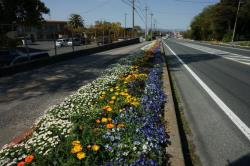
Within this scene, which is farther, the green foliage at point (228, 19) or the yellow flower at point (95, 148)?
the green foliage at point (228, 19)

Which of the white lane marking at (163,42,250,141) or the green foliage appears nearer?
the white lane marking at (163,42,250,141)

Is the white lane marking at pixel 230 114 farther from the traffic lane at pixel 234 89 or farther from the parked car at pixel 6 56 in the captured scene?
the parked car at pixel 6 56

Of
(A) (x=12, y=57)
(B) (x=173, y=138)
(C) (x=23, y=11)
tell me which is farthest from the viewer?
(C) (x=23, y=11)

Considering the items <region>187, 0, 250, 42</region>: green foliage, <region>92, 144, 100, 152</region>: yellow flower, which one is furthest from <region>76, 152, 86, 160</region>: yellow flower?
<region>187, 0, 250, 42</region>: green foliage

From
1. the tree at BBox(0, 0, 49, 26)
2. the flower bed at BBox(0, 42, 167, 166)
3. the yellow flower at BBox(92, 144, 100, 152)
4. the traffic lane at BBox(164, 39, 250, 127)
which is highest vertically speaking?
the tree at BBox(0, 0, 49, 26)

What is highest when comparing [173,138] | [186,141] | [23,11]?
[23,11]

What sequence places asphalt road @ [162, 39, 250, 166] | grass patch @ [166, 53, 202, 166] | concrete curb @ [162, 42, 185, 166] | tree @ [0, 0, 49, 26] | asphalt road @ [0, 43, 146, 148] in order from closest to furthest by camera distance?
concrete curb @ [162, 42, 185, 166] < grass patch @ [166, 53, 202, 166] < asphalt road @ [162, 39, 250, 166] < asphalt road @ [0, 43, 146, 148] < tree @ [0, 0, 49, 26]

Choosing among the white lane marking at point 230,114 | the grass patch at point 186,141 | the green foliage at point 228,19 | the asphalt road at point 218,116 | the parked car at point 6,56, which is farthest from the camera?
the green foliage at point 228,19

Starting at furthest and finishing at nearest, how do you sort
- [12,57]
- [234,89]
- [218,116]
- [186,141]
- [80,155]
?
[12,57]
[234,89]
[218,116]
[186,141]
[80,155]

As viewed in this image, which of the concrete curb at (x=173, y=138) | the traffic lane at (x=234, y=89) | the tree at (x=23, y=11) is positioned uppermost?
the tree at (x=23, y=11)

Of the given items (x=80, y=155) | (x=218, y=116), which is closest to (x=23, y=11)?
(x=218, y=116)

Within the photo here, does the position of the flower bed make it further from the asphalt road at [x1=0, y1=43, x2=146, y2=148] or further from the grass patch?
the asphalt road at [x1=0, y1=43, x2=146, y2=148]

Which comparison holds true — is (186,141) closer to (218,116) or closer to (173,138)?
(173,138)

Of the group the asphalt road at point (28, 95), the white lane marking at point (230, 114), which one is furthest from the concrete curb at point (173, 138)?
the asphalt road at point (28, 95)
